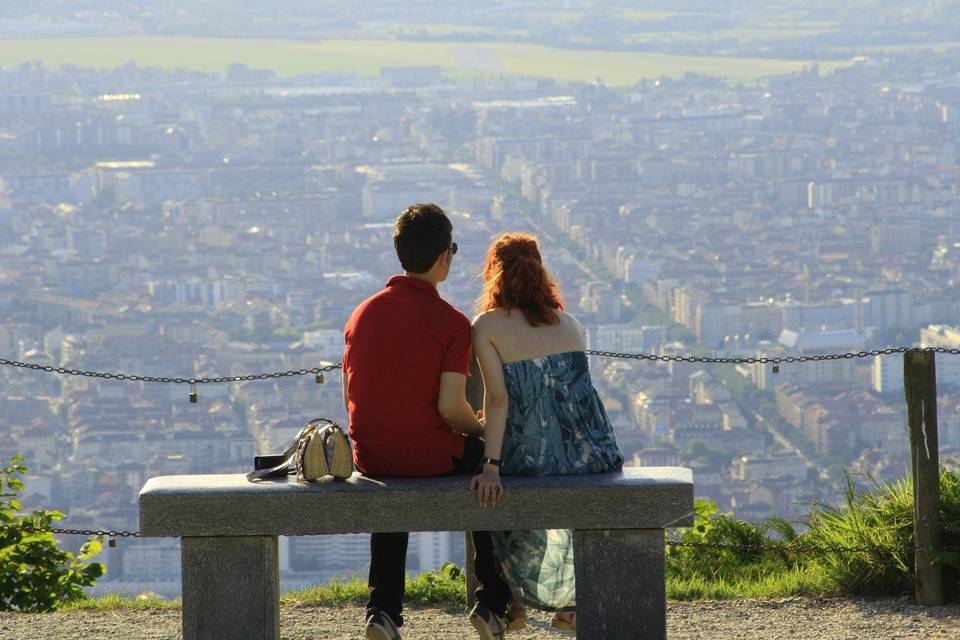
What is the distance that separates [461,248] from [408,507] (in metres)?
47.9

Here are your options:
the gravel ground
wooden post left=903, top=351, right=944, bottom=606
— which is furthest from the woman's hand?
wooden post left=903, top=351, right=944, bottom=606

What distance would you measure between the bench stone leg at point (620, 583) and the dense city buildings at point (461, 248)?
329 millimetres

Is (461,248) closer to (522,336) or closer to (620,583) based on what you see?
(522,336)

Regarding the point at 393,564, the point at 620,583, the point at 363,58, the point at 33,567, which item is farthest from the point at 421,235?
the point at 363,58

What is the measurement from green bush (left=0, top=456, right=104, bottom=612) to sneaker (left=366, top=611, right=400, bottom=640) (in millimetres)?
1881

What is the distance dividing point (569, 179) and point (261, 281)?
17.4 metres

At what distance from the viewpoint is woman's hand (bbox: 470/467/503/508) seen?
3.74m

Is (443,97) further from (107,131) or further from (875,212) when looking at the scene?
(875,212)

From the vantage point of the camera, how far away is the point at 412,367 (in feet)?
12.5

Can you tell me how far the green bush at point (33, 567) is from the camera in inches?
218

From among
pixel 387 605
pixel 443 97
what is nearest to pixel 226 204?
pixel 443 97

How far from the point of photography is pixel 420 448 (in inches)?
152

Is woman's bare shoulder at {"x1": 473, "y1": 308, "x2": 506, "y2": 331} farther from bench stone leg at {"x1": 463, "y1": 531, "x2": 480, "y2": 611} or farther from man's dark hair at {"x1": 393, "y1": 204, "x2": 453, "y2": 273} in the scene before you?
bench stone leg at {"x1": 463, "y1": 531, "x2": 480, "y2": 611}

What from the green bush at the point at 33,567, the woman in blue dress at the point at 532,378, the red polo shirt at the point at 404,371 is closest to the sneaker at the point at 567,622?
the woman in blue dress at the point at 532,378
